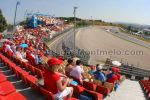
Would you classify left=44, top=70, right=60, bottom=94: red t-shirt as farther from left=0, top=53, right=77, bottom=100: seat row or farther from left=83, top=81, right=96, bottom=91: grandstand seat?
left=83, top=81, right=96, bottom=91: grandstand seat

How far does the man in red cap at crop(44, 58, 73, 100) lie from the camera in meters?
6.86

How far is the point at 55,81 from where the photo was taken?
23.9 ft

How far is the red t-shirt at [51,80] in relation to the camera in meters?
7.16

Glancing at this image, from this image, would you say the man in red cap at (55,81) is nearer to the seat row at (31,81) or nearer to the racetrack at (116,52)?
the seat row at (31,81)

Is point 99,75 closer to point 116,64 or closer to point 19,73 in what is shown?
point 19,73

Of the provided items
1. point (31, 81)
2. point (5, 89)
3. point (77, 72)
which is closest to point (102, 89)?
point (77, 72)

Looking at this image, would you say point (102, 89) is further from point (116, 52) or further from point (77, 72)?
point (116, 52)

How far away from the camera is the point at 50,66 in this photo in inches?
274

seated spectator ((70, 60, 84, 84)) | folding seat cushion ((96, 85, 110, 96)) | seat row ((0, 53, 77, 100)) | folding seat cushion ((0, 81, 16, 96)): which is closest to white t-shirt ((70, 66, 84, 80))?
seated spectator ((70, 60, 84, 84))

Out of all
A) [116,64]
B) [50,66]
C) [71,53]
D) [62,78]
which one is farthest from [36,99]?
[71,53]

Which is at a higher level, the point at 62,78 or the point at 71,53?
the point at 62,78

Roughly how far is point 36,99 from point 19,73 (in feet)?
8.93

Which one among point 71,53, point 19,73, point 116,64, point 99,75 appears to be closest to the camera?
point 19,73

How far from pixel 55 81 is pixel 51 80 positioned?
0.11m
